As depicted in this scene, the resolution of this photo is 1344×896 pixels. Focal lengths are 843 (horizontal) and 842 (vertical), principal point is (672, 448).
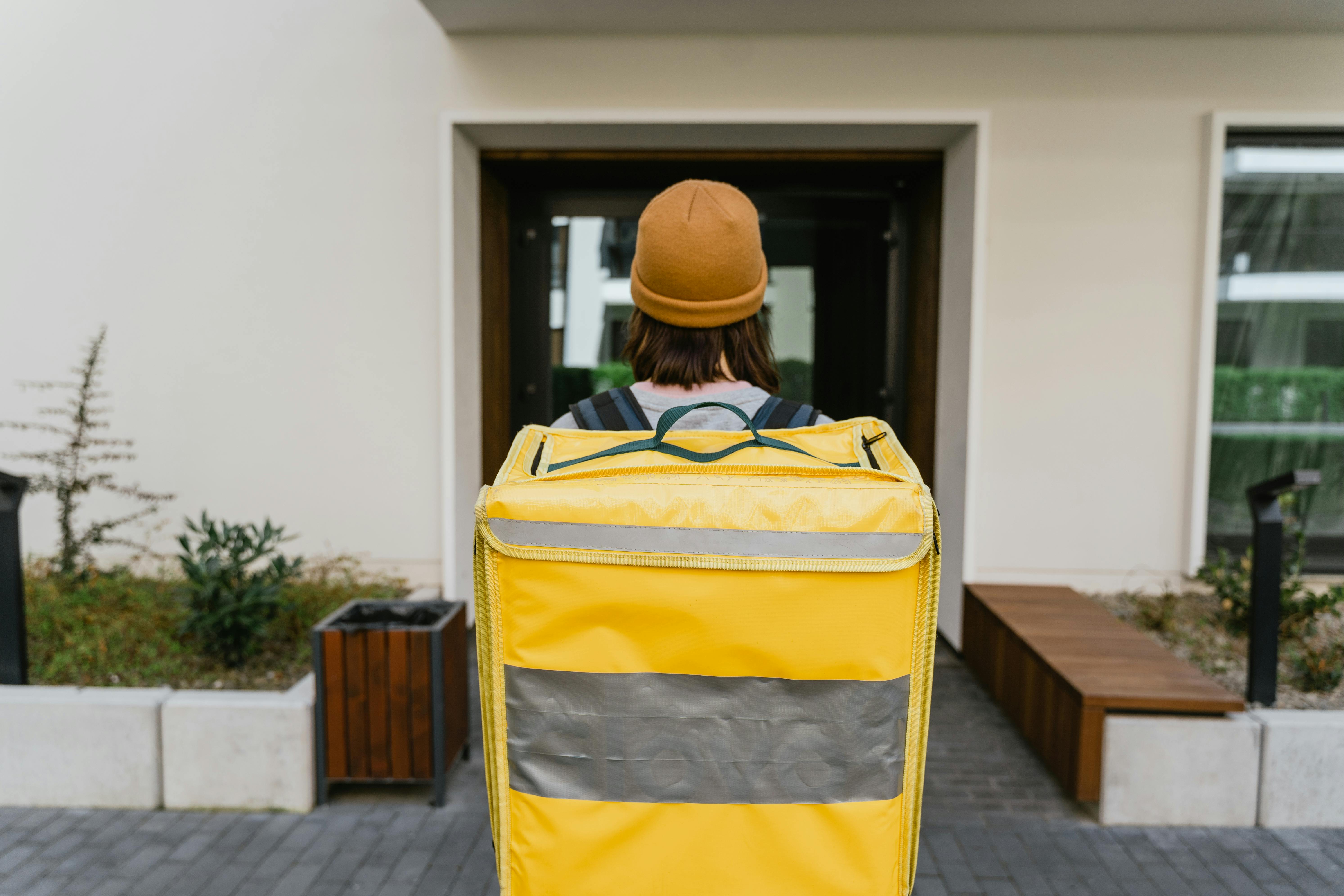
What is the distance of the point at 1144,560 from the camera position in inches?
193

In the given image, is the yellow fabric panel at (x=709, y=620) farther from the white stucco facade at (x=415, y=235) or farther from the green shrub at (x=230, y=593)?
the white stucco facade at (x=415, y=235)

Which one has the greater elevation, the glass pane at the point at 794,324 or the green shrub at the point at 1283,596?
the glass pane at the point at 794,324

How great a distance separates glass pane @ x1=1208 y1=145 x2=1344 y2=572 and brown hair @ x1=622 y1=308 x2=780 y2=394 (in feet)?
14.8

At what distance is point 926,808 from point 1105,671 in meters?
0.86

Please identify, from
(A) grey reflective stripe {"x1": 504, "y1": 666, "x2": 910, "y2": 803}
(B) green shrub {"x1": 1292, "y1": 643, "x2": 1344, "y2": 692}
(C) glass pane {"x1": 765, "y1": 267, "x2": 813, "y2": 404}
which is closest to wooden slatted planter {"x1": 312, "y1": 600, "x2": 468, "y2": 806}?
(A) grey reflective stripe {"x1": 504, "y1": 666, "x2": 910, "y2": 803}

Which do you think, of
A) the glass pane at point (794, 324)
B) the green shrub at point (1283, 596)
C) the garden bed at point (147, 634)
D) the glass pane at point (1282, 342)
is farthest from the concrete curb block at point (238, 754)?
the glass pane at point (1282, 342)

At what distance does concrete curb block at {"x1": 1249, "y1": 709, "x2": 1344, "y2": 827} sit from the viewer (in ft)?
9.74

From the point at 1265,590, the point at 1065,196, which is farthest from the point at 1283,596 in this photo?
the point at 1065,196

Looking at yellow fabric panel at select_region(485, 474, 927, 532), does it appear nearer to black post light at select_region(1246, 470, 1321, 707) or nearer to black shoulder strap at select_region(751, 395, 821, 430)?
black shoulder strap at select_region(751, 395, 821, 430)

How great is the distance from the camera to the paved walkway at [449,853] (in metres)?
2.65

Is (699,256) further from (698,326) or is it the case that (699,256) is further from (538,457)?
(538,457)

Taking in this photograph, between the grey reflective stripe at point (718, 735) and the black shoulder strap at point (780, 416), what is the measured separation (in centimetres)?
48

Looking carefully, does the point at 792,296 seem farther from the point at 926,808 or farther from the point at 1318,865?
the point at 1318,865

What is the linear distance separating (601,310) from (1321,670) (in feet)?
13.7
